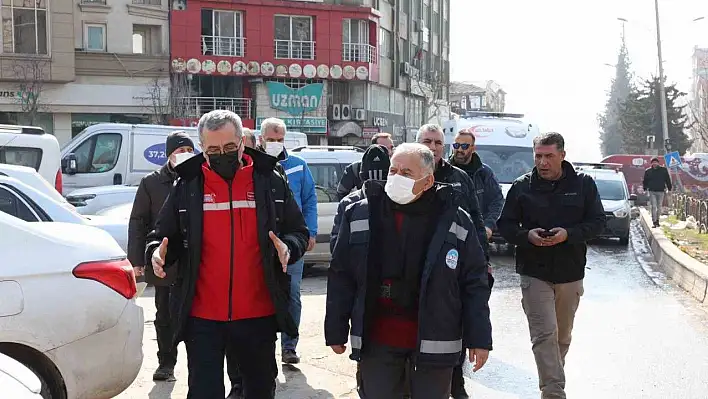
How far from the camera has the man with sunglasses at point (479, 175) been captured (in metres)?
7.21

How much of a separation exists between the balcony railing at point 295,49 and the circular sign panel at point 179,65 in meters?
4.67

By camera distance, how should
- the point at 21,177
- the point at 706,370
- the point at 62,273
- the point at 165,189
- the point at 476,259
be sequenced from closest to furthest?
the point at 476,259
the point at 62,273
the point at 165,189
the point at 706,370
the point at 21,177

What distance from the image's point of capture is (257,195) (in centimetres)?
441

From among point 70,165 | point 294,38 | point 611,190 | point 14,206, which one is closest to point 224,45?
point 294,38

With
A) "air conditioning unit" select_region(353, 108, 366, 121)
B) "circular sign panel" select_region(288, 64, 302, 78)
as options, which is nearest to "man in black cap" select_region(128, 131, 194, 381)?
"circular sign panel" select_region(288, 64, 302, 78)

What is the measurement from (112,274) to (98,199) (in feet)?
30.4

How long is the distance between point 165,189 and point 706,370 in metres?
4.76

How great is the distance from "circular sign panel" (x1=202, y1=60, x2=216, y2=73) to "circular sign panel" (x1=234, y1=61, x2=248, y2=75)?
1.05 metres

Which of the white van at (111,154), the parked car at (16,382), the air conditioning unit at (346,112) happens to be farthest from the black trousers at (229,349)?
the air conditioning unit at (346,112)

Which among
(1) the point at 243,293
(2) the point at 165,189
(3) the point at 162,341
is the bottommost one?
(3) the point at 162,341

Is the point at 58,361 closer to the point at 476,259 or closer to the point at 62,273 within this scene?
the point at 62,273

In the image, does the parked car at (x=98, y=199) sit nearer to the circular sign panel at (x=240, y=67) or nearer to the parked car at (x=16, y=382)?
the parked car at (x=16, y=382)

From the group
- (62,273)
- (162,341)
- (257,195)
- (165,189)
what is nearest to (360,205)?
(257,195)

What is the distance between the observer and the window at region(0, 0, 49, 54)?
35375mm
